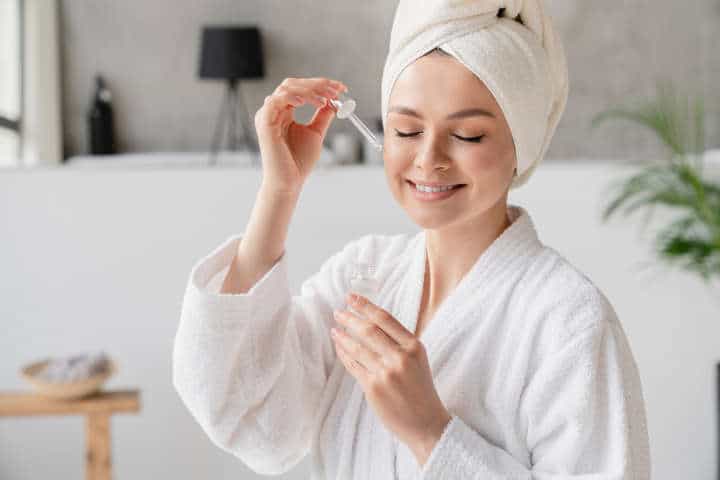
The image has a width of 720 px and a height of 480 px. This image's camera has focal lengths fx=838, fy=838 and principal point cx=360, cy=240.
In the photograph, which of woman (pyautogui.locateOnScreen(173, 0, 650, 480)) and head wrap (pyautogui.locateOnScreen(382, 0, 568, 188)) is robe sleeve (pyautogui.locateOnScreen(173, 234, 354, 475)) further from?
head wrap (pyautogui.locateOnScreen(382, 0, 568, 188))

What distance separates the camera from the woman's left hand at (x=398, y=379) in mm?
867

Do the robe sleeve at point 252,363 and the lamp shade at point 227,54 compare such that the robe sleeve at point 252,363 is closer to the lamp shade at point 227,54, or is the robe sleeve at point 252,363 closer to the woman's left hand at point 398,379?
the woman's left hand at point 398,379

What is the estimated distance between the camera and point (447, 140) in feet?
3.06

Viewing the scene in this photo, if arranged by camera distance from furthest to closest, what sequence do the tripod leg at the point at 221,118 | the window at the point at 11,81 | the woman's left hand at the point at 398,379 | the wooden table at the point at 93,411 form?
the tripod leg at the point at 221,118 → the window at the point at 11,81 → the wooden table at the point at 93,411 → the woman's left hand at the point at 398,379

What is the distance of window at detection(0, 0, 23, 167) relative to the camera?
10.8 ft

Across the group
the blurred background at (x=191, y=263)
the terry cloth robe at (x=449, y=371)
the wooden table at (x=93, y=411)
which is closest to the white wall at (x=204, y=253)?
the blurred background at (x=191, y=263)

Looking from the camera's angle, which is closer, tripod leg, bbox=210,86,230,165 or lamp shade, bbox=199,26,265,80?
lamp shade, bbox=199,26,265,80

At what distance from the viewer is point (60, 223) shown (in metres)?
2.84

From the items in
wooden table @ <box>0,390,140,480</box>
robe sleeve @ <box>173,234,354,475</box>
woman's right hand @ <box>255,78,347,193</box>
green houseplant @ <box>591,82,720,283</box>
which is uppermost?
woman's right hand @ <box>255,78,347,193</box>

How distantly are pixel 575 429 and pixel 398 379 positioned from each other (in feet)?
0.62

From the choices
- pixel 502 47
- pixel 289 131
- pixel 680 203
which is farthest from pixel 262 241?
pixel 680 203

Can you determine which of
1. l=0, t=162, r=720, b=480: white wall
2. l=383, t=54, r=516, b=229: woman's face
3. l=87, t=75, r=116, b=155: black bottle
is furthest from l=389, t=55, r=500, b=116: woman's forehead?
l=87, t=75, r=116, b=155: black bottle

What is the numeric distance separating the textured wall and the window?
332 millimetres

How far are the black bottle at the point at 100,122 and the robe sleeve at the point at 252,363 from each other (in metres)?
2.86
